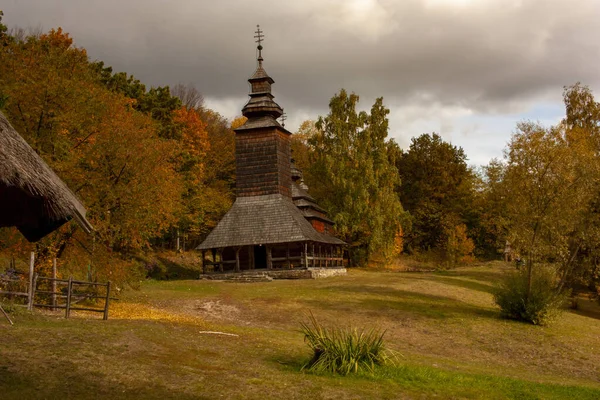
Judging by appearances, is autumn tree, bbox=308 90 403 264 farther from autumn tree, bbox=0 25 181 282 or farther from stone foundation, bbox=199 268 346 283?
autumn tree, bbox=0 25 181 282

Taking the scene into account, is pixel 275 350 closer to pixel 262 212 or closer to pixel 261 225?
pixel 261 225

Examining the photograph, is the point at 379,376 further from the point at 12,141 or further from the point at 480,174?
the point at 480,174

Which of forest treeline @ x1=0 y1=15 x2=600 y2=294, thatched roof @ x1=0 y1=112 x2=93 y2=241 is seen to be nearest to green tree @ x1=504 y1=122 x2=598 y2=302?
forest treeline @ x1=0 y1=15 x2=600 y2=294

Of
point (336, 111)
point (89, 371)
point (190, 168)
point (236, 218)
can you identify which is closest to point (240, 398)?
point (89, 371)

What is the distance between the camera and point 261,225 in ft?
131

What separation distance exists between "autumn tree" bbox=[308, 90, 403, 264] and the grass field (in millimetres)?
21475

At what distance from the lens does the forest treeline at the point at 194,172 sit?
21750 mm

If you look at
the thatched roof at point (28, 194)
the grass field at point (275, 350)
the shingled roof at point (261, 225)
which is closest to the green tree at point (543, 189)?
the grass field at point (275, 350)

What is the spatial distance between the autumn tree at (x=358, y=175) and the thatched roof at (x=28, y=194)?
4306cm

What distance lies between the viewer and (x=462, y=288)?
34.7m

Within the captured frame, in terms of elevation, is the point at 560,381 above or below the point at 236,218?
below

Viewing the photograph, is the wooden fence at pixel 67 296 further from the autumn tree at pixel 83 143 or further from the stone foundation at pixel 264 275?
the stone foundation at pixel 264 275

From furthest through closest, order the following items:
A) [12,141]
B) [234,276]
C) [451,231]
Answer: [451,231] < [234,276] < [12,141]

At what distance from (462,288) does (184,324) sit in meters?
21.6
